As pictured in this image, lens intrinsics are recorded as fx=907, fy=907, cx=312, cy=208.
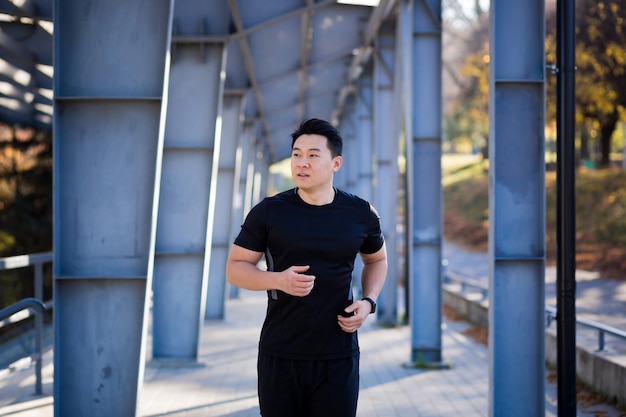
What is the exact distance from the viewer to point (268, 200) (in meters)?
4.20

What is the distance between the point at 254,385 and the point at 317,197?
6.68m

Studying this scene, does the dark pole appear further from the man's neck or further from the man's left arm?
the man's neck

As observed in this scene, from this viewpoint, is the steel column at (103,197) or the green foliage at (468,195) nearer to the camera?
the steel column at (103,197)

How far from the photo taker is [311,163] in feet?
Answer: 13.7

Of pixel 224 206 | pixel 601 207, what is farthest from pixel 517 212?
pixel 601 207

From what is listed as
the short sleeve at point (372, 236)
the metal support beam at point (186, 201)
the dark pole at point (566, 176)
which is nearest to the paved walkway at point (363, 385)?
the metal support beam at point (186, 201)

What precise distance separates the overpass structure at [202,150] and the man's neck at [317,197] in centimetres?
263

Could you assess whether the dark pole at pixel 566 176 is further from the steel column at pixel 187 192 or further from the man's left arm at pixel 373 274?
the steel column at pixel 187 192

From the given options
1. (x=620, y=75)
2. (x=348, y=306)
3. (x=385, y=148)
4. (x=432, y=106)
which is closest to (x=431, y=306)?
(x=432, y=106)

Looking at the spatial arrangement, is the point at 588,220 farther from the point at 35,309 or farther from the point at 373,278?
the point at 373,278

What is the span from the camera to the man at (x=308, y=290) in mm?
4035

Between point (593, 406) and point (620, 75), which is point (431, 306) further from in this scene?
point (620, 75)

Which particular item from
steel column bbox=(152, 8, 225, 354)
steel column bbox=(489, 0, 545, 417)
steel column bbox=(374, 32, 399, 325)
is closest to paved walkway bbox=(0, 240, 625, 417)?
steel column bbox=(152, 8, 225, 354)

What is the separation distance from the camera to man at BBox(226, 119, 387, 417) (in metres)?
4.04
